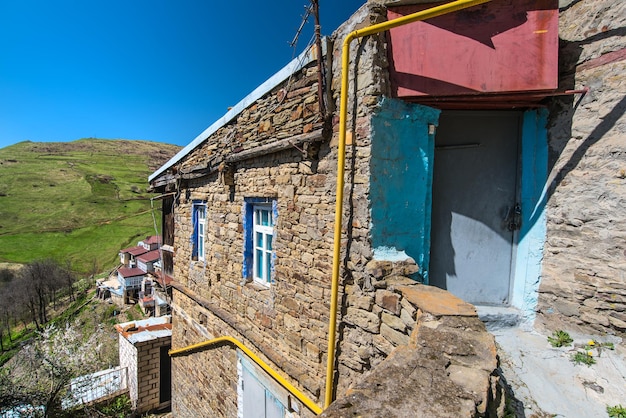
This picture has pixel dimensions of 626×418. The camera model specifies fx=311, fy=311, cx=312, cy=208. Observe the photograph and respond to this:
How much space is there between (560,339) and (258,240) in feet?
13.8

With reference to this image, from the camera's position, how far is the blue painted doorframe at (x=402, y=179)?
328 cm

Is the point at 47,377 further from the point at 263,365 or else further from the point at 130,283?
the point at 130,283

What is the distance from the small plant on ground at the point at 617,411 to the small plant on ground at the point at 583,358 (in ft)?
1.64

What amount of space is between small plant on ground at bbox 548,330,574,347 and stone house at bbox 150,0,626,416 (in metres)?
0.11

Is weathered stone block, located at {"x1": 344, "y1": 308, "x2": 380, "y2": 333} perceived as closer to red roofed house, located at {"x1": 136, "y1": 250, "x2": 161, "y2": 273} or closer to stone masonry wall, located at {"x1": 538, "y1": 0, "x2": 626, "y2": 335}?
stone masonry wall, located at {"x1": 538, "y1": 0, "x2": 626, "y2": 335}

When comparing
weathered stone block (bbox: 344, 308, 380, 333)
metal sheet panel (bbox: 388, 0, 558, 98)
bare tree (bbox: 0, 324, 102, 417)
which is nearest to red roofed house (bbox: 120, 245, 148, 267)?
bare tree (bbox: 0, 324, 102, 417)

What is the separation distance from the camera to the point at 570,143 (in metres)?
3.27

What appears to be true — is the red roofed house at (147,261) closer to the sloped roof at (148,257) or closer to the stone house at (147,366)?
the sloped roof at (148,257)

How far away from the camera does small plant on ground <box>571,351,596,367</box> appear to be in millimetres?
2875

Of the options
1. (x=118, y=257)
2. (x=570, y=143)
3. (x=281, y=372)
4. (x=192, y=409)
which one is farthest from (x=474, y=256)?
(x=118, y=257)

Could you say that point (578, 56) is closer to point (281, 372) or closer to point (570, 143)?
point (570, 143)

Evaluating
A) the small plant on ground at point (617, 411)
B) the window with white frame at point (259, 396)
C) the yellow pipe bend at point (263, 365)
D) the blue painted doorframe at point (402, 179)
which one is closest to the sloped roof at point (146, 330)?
the yellow pipe bend at point (263, 365)

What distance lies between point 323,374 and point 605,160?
151 inches

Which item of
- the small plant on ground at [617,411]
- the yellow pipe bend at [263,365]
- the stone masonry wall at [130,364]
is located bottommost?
the stone masonry wall at [130,364]
